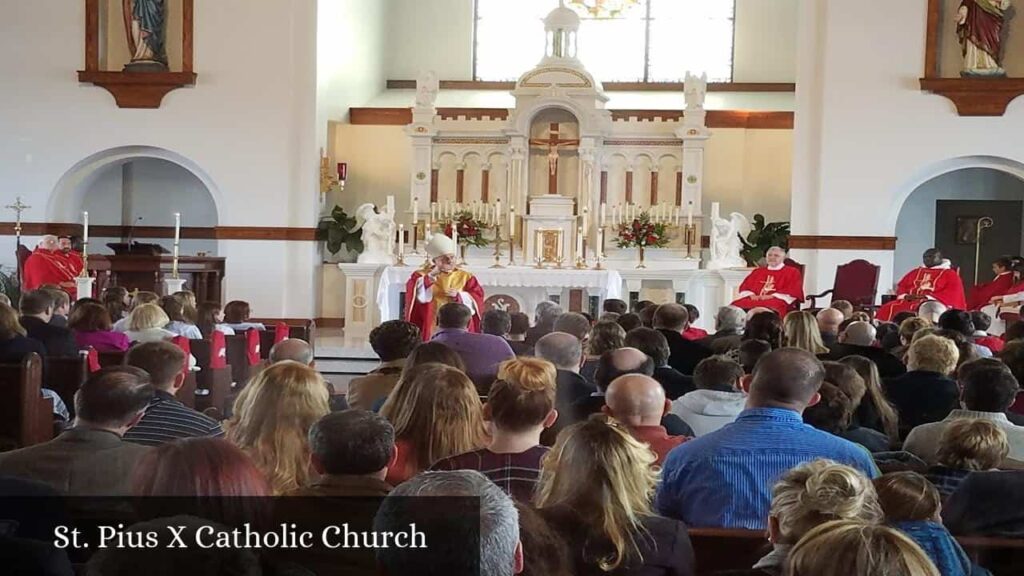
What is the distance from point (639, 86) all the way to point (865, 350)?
12.9 m

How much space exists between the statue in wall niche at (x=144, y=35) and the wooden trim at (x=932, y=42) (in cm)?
984

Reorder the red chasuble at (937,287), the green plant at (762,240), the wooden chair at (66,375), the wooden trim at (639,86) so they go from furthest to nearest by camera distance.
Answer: the wooden trim at (639,86)
the green plant at (762,240)
the red chasuble at (937,287)
the wooden chair at (66,375)

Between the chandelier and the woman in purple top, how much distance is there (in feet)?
43.3

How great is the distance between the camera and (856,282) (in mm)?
13852

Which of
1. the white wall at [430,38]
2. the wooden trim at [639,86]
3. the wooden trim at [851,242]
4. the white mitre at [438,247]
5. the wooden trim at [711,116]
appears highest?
the white wall at [430,38]

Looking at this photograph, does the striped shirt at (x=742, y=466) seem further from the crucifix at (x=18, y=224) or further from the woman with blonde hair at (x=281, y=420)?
the crucifix at (x=18, y=224)

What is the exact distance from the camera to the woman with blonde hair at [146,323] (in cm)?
799

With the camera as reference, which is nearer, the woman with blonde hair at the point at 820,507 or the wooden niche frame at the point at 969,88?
the woman with blonde hair at the point at 820,507

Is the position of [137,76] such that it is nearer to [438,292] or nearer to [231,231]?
[231,231]

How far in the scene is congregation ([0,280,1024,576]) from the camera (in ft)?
8.71

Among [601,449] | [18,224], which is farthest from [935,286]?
[18,224]

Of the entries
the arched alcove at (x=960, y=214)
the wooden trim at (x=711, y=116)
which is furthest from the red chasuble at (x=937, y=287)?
the wooden trim at (x=711, y=116)

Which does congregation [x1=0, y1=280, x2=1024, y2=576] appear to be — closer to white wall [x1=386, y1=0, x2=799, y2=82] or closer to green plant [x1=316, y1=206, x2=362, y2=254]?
green plant [x1=316, y1=206, x2=362, y2=254]

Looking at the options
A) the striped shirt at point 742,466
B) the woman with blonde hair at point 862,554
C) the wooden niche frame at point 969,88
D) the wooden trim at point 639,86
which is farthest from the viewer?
the wooden trim at point 639,86
